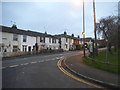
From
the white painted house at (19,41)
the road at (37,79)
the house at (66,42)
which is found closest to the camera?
the road at (37,79)

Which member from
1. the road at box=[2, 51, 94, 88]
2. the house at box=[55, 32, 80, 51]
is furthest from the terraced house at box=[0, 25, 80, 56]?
the road at box=[2, 51, 94, 88]

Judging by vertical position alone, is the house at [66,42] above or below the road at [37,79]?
above

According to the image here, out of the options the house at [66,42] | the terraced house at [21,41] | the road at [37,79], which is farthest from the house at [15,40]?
the house at [66,42]

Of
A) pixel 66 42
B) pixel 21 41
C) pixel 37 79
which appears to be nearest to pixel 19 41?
pixel 21 41

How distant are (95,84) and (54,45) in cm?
4413

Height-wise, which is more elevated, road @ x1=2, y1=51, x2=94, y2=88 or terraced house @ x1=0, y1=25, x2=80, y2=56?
terraced house @ x1=0, y1=25, x2=80, y2=56

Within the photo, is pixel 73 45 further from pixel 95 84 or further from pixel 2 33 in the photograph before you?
pixel 95 84

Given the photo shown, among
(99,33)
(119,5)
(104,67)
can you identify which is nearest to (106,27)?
(99,33)

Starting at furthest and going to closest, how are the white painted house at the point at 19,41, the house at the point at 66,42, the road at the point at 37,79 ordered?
the house at the point at 66,42 < the white painted house at the point at 19,41 < the road at the point at 37,79

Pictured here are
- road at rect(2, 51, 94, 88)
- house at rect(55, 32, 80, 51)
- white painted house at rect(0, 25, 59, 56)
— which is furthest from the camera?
house at rect(55, 32, 80, 51)

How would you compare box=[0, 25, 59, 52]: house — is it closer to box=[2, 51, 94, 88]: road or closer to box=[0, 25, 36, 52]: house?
box=[0, 25, 36, 52]: house

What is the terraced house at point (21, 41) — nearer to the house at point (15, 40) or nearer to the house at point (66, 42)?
the house at point (15, 40)

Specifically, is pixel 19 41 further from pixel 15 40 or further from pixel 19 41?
pixel 15 40

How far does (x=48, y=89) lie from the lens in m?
6.13
